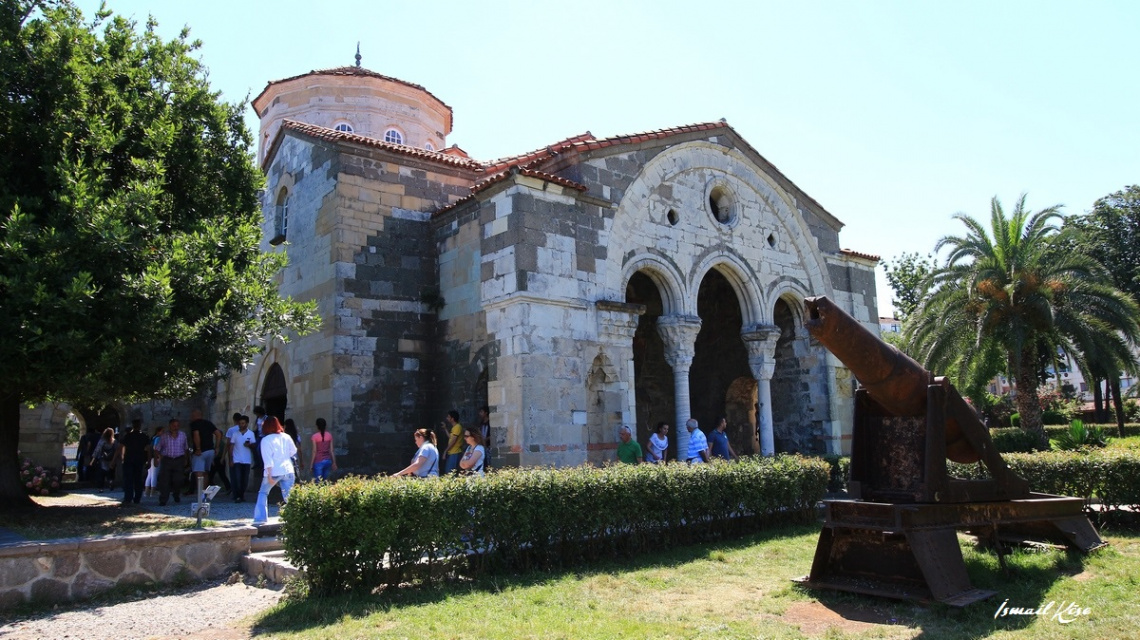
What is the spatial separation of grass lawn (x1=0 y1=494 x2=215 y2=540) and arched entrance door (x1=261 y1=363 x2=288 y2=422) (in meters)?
5.30

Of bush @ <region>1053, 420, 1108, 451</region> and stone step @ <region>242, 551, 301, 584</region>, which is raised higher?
bush @ <region>1053, 420, 1108, 451</region>

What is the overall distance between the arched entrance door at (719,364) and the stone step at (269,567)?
1342cm

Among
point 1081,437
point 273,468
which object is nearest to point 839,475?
point 1081,437

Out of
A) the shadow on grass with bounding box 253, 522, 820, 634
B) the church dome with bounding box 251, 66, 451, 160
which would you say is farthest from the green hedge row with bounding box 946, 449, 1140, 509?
the church dome with bounding box 251, 66, 451, 160

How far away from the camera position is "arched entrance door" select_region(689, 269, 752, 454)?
19.9 m

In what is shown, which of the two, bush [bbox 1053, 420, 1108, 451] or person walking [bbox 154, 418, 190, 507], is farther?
bush [bbox 1053, 420, 1108, 451]

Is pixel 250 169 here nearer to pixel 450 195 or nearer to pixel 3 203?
pixel 3 203

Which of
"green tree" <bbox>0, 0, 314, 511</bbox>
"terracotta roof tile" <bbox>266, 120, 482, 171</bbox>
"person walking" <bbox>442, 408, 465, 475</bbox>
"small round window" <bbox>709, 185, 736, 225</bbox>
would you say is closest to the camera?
"green tree" <bbox>0, 0, 314, 511</bbox>

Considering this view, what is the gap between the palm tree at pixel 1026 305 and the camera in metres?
17.8

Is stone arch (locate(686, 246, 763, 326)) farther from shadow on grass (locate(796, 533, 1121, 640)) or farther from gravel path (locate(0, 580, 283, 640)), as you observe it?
gravel path (locate(0, 580, 283, 640))

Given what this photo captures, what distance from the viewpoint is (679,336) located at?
14789mm

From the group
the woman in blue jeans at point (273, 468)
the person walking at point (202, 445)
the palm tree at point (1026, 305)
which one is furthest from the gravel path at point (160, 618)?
the palm tree at point (1026, 305)

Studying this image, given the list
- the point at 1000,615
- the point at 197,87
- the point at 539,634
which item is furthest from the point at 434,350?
the point at 1000,615

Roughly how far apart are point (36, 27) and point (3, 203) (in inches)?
106
